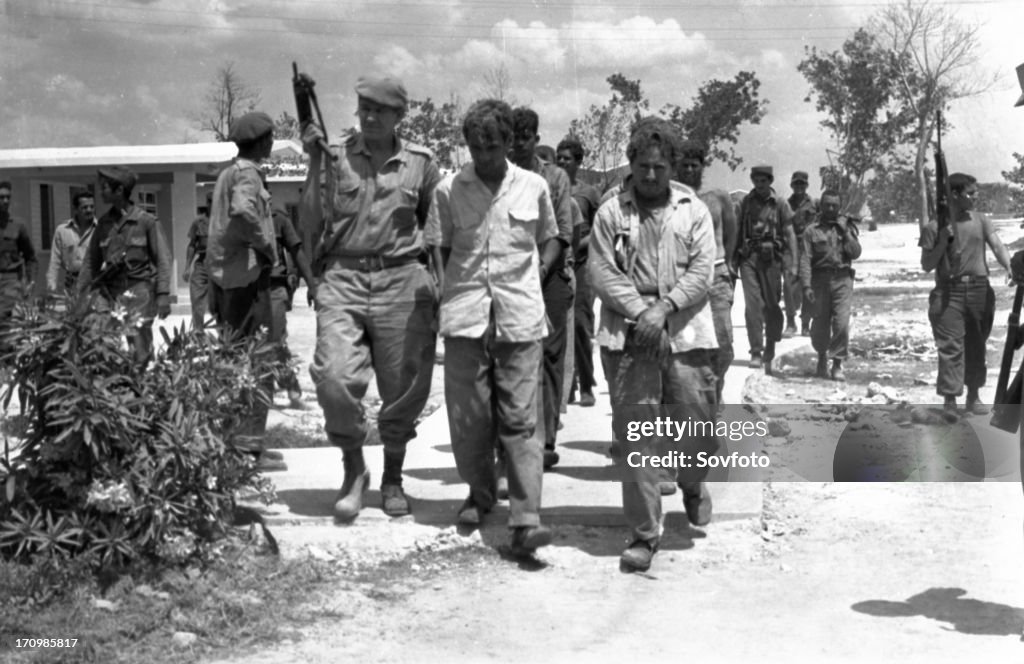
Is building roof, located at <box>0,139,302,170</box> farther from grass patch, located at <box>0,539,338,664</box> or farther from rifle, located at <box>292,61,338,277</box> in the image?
grass patch, located at <box>0,539,338,664</box>

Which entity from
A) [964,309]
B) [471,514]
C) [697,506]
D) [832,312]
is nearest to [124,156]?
[832,312]

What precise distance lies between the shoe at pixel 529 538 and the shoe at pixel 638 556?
0.33 meters

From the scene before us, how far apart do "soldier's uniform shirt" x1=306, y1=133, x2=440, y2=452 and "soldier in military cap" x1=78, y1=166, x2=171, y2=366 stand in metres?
2.27

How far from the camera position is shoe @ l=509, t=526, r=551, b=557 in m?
5.45

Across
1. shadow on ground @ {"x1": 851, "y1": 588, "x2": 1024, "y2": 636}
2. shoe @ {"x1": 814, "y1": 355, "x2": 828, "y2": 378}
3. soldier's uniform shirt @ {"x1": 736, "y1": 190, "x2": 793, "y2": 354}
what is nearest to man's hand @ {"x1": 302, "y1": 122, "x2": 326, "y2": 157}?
shadow on ground @ {"x1": 851, "y1": 588, "x2": 1024, "y2": 636}

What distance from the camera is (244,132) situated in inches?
263

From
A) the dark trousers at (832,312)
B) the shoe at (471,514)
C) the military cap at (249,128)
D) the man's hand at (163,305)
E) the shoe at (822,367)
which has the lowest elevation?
the shoe at (822,367)

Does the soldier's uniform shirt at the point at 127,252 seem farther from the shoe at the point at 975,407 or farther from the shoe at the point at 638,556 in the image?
the shoe at the point at 975,407

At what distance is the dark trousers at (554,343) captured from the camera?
6.85 m

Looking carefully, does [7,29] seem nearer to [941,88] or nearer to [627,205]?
[627,205]

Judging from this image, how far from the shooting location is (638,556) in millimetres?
5398

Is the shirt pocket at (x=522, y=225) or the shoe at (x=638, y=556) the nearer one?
the shoe at (x=638, y=556)

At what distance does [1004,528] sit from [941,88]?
76.2 ft

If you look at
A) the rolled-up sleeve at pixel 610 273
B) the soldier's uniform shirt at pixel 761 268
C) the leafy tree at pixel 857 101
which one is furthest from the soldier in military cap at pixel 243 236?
the leafy tree at pixel 857 101
